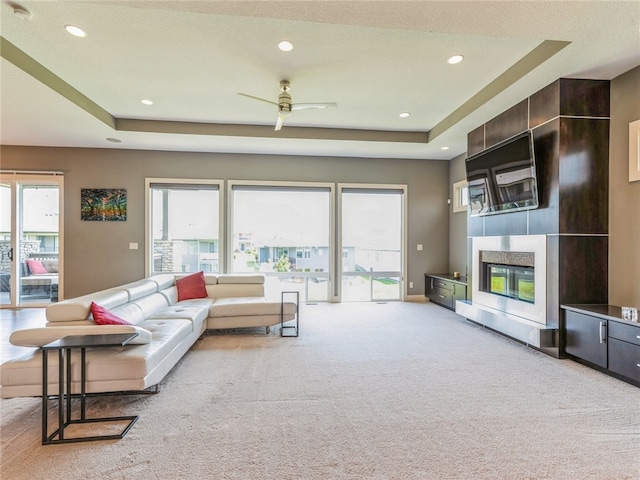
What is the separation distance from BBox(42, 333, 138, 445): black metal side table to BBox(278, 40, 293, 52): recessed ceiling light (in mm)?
2803

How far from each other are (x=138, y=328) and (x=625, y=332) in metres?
4.07

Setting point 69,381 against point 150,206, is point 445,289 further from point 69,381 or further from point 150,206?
point 150,206

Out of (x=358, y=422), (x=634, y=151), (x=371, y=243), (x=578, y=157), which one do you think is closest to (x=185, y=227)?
(x=371, y=243)

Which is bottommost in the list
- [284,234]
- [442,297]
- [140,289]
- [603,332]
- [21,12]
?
[442,297]

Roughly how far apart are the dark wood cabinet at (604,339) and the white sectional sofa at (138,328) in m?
3.13

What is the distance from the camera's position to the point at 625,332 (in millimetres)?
2787

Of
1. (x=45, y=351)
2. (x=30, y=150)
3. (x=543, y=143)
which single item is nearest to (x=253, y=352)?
(x=45, y=351)

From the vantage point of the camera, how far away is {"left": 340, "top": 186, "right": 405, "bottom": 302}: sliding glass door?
664cm

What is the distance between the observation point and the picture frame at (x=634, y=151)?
10.3ft

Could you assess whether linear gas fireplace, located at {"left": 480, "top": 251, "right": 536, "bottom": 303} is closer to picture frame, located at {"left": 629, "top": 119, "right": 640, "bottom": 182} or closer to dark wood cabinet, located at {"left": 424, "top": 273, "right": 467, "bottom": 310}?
dark wood cabinet, located at {"left": 424, "top": 273, "right": 467, "bottom": 310}

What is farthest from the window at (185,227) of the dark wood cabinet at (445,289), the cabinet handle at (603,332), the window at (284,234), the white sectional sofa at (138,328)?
the cabinet handle at (603,332)

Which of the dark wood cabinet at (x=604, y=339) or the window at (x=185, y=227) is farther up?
the window at (x=185, y=227)

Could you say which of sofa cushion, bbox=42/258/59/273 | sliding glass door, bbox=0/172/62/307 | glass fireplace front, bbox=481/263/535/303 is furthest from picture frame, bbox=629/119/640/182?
sofa cushion, bbox=42/258/59/273

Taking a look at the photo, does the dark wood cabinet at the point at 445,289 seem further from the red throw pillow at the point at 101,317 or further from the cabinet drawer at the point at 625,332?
the red throw pillow at the point at 101,317
